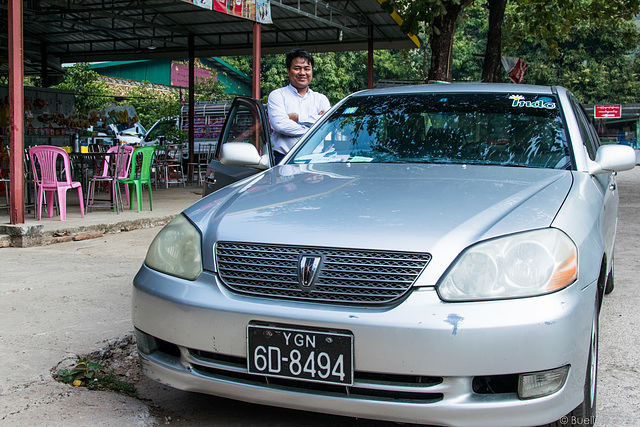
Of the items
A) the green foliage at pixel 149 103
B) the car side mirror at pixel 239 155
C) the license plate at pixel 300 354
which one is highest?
the green foliage at pixel 149 103

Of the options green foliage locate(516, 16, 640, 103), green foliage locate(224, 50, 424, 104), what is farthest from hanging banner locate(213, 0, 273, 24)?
green foliage locate(516, 16, 640, 103)

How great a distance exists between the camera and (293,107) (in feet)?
18.9

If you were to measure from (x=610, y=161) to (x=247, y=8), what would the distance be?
9014 mm

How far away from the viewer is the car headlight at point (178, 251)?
262 centimetres

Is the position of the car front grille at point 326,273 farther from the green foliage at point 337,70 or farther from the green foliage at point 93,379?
the green foliage at point 337,70

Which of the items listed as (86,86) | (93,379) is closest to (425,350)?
(93,379)

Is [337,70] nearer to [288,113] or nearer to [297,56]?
[297,56]

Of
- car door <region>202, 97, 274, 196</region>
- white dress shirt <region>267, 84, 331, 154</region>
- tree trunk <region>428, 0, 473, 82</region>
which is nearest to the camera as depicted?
car door <region>202, 97, 274, 196</region>

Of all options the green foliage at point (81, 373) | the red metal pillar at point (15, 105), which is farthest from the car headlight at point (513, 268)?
the red metal pillar at point (15, 105)

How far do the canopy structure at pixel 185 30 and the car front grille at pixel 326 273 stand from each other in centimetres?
945

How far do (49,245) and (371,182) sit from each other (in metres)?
5.52

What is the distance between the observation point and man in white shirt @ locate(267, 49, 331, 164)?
217 inches

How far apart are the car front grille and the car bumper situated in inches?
1.9

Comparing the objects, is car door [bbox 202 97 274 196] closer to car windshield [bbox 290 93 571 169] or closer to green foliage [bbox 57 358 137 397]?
car windshield [bbox 290 93 571 169]
